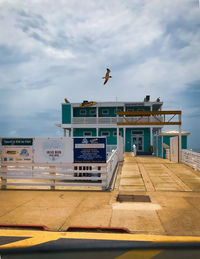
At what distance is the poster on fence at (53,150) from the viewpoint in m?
8.83

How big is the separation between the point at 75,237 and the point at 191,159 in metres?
13.2

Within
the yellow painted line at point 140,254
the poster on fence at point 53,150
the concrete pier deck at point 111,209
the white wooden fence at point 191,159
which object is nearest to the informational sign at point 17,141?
the poster on fence at point 53,150

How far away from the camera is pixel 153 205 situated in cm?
637

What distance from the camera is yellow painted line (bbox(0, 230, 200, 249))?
393 centimetres

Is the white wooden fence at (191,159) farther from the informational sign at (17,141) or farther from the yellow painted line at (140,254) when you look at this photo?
the yellow painted line at (140,254)

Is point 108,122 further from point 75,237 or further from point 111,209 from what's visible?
point 75,237

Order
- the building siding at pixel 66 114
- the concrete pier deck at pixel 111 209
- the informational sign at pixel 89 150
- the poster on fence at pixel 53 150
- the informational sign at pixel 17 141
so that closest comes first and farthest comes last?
the concrete pier deck at pixel 111 209, the informational sign at pixel 89 150, the poster on fence at pixel 53 150, the informational sign at pixel 17 141, the building siding at pixel 66 114

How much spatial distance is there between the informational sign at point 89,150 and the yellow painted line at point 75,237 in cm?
445

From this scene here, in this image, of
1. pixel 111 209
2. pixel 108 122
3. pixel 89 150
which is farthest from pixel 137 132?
pixel 111 209

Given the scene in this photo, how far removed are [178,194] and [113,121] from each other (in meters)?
24.4

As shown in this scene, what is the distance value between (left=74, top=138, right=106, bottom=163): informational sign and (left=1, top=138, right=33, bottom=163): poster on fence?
1982mm

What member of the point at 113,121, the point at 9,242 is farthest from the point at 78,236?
the point at 113,121

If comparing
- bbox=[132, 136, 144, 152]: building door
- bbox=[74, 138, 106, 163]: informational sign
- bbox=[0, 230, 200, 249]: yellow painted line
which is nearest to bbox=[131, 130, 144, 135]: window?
bbox=[132, 136, 144, 152]: building door

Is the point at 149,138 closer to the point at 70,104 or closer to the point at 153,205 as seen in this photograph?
the point at 70,104
